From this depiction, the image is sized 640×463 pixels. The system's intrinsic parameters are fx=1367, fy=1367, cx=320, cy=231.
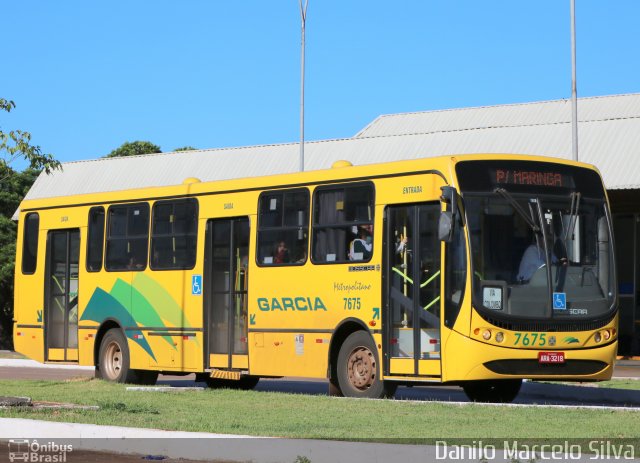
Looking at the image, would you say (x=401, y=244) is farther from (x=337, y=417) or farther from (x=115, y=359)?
(x=115, y=359)

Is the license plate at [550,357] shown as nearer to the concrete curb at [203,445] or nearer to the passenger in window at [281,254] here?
the passenger in window at [281,254]

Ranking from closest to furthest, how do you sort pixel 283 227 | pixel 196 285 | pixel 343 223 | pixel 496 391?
pixel 343 223
pixel 496 391
pixel 283 227
pixel 196 285

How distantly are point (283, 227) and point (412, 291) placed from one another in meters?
3.12

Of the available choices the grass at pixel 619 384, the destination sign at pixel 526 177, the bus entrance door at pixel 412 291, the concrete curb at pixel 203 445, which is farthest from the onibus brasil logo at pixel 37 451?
the grass at pixel 619 384

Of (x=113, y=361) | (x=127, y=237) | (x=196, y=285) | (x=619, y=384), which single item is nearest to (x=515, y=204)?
(x=196, y=285)

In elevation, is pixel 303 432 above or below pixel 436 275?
below

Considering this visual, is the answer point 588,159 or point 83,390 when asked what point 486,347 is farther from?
point 588,159

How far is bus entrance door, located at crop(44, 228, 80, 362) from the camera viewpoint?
2584 cm

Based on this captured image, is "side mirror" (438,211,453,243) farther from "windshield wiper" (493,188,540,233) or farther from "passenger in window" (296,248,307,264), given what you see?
"passenger in window" (296,248,307,264)

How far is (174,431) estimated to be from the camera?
1302 cm

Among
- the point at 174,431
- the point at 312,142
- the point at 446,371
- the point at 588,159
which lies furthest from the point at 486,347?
the point at 312,142

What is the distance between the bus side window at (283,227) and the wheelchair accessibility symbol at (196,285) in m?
1.55

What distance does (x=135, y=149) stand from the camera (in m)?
87.4

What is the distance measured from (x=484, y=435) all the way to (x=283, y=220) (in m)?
8.75
